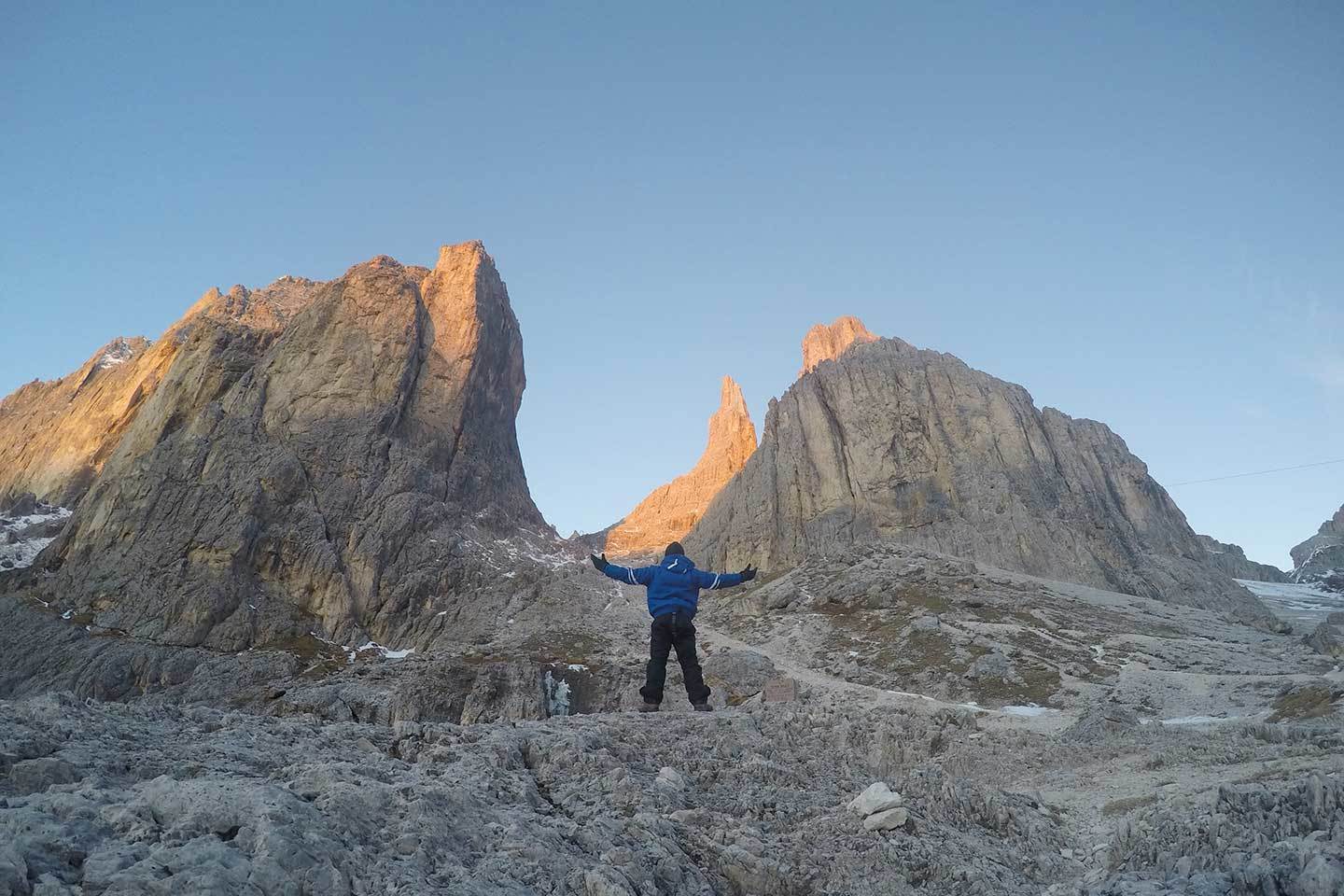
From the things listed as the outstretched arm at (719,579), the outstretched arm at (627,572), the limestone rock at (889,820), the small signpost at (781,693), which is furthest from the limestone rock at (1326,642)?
the limestone rock at (889,820)

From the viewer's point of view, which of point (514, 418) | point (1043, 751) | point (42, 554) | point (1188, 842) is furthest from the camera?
point (514, 418)

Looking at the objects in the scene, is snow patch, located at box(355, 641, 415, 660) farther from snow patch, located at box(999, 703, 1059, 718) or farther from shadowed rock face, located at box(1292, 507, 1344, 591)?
shadowed rock face, located at box(1292, 507, 1344, 591)

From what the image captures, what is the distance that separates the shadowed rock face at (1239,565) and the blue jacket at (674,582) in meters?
136

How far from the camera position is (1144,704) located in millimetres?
31078

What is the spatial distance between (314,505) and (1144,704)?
76434mm

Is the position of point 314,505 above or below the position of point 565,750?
above

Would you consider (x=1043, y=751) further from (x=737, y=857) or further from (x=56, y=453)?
(x=56, y=453)

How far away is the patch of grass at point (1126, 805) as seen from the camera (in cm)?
980

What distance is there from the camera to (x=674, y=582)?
50.4 ft

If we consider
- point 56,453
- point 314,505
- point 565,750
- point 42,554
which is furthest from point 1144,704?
point 56,453

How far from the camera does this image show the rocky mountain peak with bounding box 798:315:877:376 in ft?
501

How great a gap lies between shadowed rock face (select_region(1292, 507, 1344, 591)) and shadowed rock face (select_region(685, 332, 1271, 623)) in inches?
1849

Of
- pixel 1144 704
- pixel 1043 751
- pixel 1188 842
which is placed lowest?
pixel 1144 704

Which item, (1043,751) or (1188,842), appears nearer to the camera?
(1188,842)
